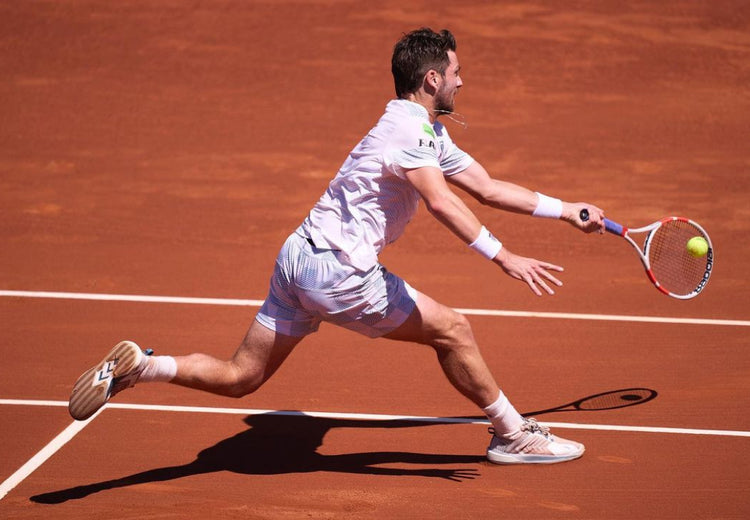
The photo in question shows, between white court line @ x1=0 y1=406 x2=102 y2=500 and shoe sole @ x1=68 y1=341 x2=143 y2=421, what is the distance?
59cm

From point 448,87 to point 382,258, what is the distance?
181 inches

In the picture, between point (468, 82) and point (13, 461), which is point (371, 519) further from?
point (468, 82)

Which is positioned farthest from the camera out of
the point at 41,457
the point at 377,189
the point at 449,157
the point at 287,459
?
the point at 287,459

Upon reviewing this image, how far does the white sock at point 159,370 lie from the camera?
5406 mm

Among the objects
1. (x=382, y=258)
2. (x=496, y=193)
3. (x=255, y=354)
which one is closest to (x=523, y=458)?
(x=496, y=193)

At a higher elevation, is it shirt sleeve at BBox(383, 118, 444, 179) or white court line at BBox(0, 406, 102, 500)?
shirt sleeve at BBox(383, 118, 444, 179)

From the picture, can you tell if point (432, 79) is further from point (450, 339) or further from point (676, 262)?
point (676, 262)

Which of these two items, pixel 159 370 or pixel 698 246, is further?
pixel 698 246

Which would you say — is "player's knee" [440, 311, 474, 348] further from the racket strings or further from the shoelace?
the racket strings

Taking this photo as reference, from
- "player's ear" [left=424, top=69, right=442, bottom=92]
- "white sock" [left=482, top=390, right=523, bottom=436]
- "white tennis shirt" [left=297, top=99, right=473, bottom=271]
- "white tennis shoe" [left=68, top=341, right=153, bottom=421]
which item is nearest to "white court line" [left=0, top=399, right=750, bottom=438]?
"white sock" [left=482, top=390, right=523, bottom=436]

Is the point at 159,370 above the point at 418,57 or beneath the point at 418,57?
beneath

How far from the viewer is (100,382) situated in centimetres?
526

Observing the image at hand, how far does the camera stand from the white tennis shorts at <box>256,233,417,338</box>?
17.6 feet

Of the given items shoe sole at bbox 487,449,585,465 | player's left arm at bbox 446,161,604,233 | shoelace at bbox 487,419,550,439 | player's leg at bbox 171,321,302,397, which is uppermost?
player's left arm at bbox 446,161,604,233
